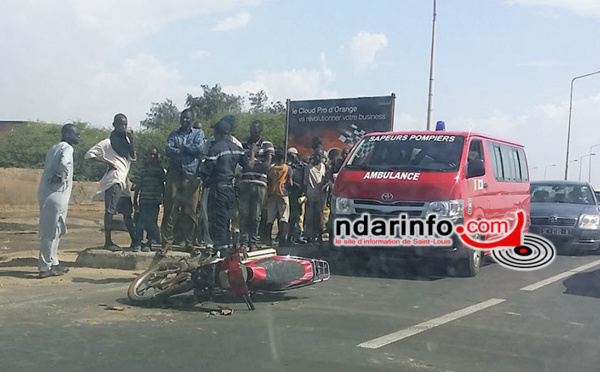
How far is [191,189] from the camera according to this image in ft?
31.9

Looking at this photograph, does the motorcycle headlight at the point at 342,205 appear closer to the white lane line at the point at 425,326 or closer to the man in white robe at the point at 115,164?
the white lane line at the point at 425,326

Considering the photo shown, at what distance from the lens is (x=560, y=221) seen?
13.9 metres

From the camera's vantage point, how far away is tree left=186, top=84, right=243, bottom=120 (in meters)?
33.7

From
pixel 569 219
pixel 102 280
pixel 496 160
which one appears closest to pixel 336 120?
pixel 569 219

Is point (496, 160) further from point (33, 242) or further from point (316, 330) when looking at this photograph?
point (33, 242)

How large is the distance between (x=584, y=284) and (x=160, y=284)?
583cm

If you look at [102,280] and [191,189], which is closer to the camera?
[102,280]

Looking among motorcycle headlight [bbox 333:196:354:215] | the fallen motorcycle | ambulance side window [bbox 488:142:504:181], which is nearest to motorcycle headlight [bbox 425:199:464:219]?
motorcycle headlight [bbox 333:196:354:215]

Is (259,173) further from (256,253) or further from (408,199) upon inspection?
(256,253)

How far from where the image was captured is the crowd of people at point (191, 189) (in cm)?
865

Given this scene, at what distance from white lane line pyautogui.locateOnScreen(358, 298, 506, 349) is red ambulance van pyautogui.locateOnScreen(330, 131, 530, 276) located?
1.63m

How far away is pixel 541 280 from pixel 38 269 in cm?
683

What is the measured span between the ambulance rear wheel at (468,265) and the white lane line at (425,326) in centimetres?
170
